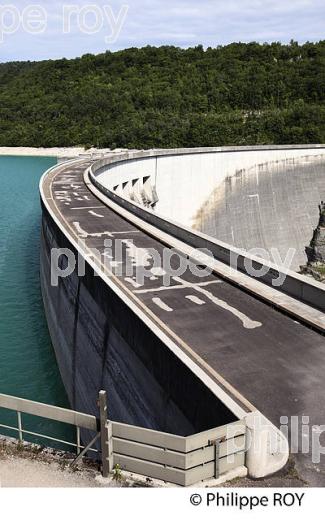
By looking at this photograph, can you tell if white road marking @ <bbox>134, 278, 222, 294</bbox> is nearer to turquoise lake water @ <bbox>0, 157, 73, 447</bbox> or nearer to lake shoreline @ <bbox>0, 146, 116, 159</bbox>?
turquoise lake water @ <bbox>0, 157, 73, 447</bbox>

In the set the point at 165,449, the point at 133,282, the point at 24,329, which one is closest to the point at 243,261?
the point at 133,282

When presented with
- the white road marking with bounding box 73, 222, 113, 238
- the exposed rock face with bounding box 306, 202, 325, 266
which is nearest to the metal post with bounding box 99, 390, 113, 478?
the white road marking with bounding box 73, 222, 113, 238

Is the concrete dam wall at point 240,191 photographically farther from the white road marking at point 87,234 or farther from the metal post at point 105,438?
the metal post at point 105,438

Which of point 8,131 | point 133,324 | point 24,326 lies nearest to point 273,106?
point 8,131

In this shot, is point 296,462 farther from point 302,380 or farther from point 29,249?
point 29,249

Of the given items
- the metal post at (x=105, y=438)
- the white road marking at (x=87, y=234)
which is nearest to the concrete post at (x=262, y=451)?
the metal post at (x=105, y=438)

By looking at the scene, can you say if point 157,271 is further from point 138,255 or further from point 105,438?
point 105,438
